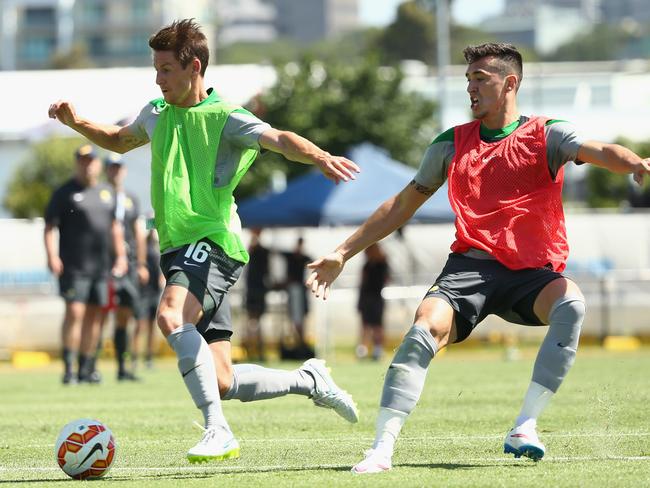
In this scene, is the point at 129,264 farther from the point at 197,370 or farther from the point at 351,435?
the point at 197,370

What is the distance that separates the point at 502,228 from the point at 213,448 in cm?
176

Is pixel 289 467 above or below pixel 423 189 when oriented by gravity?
below

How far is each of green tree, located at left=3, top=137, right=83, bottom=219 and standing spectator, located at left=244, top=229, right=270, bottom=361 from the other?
44238 mm

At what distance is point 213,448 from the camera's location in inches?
283

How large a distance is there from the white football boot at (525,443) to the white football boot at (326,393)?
1.36 m

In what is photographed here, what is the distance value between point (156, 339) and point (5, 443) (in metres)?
14.8

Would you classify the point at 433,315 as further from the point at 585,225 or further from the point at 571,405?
the point at 585,225

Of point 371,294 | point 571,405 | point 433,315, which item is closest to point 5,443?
point 433,315

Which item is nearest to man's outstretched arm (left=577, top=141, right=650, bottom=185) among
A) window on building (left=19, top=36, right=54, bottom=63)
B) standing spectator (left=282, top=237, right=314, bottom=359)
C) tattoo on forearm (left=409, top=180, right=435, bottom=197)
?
tattoo on forearm (left=409, top=180, right=435, bottom=197)

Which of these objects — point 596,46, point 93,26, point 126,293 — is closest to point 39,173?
point 126,293

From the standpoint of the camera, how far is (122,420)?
1044 cm

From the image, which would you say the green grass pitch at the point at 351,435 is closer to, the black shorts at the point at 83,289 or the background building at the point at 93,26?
the black shorts at the point at 83,289

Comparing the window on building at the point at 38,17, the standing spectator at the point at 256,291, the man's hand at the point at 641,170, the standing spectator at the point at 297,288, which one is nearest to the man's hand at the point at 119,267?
the standing spectator at the point at 256,291

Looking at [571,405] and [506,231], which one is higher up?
[506,231]
